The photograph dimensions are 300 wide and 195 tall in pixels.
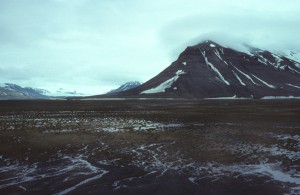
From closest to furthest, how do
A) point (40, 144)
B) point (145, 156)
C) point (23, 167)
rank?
1. point (23, 167)
2. point (145, 156)
3. point (40, 144)

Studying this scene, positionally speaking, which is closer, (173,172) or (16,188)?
(16,188)

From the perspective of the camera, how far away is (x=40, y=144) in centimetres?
3106

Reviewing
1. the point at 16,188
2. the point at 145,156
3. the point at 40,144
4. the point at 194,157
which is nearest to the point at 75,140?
the point at 40,144

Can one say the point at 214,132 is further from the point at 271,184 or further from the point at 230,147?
the point at 271,184

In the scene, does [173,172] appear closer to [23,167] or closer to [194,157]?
[194,157]

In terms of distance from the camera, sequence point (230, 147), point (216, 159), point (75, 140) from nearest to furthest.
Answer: point (216, 159), point (230, 147), point (75, 140)

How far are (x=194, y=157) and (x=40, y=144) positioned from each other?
15.4m

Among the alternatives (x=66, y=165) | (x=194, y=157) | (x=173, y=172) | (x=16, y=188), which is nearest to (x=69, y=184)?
(x=16, y=188)

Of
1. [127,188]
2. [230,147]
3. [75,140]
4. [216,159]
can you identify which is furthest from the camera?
[75,140]

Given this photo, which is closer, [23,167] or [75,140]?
[23,167]

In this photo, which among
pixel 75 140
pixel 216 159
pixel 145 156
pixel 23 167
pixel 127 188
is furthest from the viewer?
pixel 75 140

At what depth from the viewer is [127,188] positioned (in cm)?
1669

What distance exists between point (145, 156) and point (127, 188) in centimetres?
820

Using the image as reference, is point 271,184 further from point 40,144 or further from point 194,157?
point 40,144
